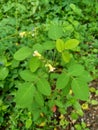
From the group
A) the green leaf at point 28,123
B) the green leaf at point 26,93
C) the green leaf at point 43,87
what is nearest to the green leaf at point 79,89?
the green leaf at point 43,87

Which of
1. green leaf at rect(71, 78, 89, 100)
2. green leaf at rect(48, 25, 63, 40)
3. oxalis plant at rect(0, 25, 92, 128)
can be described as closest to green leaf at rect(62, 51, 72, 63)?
oxalis plant at rect(0, 25, 92, 128)

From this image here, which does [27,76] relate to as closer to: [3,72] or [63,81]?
[63,81]

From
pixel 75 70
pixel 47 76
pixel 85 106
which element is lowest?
pixel 85 106

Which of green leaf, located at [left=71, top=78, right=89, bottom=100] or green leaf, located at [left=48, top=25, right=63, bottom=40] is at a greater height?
green leaf, located at [left=48, top=25, right=63, bottom=40]

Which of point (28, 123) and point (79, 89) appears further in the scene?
point (28, 123)

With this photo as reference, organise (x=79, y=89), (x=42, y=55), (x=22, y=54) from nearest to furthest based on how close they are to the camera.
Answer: (x=79, y=89) < (x=22, y=54) < (x=42, y=55)

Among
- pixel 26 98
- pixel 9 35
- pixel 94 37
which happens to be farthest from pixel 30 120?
pixel 94 37

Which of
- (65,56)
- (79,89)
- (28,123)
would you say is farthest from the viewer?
(28,123)

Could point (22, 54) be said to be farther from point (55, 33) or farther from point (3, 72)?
point (3, 72)

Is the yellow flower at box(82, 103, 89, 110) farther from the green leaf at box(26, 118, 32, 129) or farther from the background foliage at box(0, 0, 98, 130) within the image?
the green leaf at box(26, 118, 32, 129)

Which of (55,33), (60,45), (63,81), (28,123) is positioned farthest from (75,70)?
(28,123)

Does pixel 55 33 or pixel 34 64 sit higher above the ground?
pixel 55 33

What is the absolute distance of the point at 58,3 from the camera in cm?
421

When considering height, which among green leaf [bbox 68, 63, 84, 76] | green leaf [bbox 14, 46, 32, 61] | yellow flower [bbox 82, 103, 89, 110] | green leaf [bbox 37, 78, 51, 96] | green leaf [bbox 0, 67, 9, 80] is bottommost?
yellow flower [bbox 82, 103, 89, 110]
